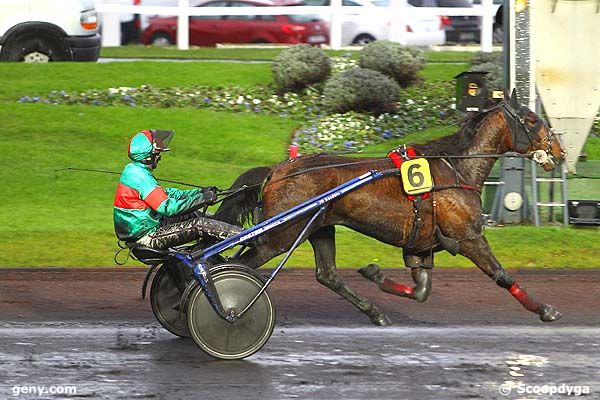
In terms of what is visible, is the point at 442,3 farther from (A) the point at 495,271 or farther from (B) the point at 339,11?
(A) the point at 495,271

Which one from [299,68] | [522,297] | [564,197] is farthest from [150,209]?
[299,68]

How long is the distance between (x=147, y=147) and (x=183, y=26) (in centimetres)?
1468

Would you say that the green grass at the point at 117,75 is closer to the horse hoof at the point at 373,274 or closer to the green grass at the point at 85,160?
A: the green grass at the point at 85,160

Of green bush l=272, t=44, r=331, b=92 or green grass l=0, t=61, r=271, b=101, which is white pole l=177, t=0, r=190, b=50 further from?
green bush l=272, t=44, r=331, b=92

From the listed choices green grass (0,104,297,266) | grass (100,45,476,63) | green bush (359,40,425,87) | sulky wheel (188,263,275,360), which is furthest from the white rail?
sulky wheel (188,263,275,360)

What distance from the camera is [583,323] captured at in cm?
959

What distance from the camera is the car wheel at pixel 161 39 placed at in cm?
2530

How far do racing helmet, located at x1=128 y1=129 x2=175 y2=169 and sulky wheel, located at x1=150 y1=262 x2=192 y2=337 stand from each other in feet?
2.96

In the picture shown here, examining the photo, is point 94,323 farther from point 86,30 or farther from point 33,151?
point 86,30

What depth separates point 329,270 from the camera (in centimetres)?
900

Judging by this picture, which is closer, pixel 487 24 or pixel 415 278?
pixel 415 278

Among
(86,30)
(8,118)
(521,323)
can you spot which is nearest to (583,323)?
(521,323)

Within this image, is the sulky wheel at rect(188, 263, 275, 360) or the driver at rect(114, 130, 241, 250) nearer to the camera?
the sulky wheel at rect(188, 263, 275, 360)

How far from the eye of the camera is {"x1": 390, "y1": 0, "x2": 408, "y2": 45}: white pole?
21297mm
